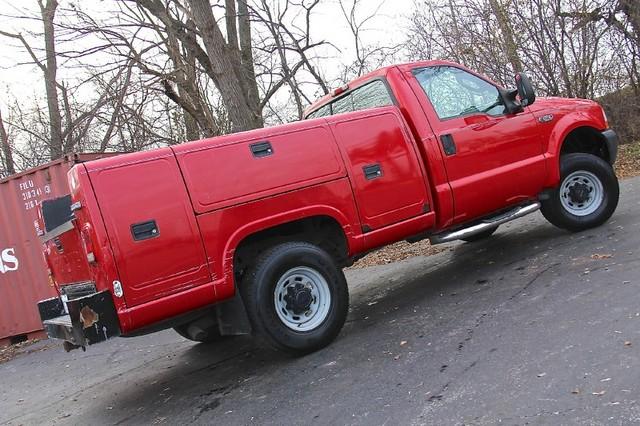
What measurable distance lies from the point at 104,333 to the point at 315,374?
5.23ft

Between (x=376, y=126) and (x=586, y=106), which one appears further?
(x=586, y=106)

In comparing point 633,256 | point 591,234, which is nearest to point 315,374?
point 633,256

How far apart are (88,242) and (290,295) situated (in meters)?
1.63

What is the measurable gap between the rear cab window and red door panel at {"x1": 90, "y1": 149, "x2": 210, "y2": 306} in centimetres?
238

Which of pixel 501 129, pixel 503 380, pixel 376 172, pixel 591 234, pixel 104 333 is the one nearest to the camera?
pixel 503 380

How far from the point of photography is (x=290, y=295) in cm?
493

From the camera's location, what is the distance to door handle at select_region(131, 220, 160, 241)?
14.2 ft

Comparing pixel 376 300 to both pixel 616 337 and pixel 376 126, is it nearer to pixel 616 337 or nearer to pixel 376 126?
pixel 376 126

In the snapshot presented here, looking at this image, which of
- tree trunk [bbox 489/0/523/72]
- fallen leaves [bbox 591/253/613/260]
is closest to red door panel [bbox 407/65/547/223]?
fallen leaves [bbox 591/253/613/260]

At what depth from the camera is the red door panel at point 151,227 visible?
429cm

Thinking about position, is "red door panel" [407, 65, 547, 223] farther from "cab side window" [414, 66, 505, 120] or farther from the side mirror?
the side mirror

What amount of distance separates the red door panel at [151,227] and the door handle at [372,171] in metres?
1.62

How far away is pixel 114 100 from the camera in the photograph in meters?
13.2

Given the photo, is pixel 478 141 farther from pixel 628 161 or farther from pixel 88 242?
pixel 628 161
